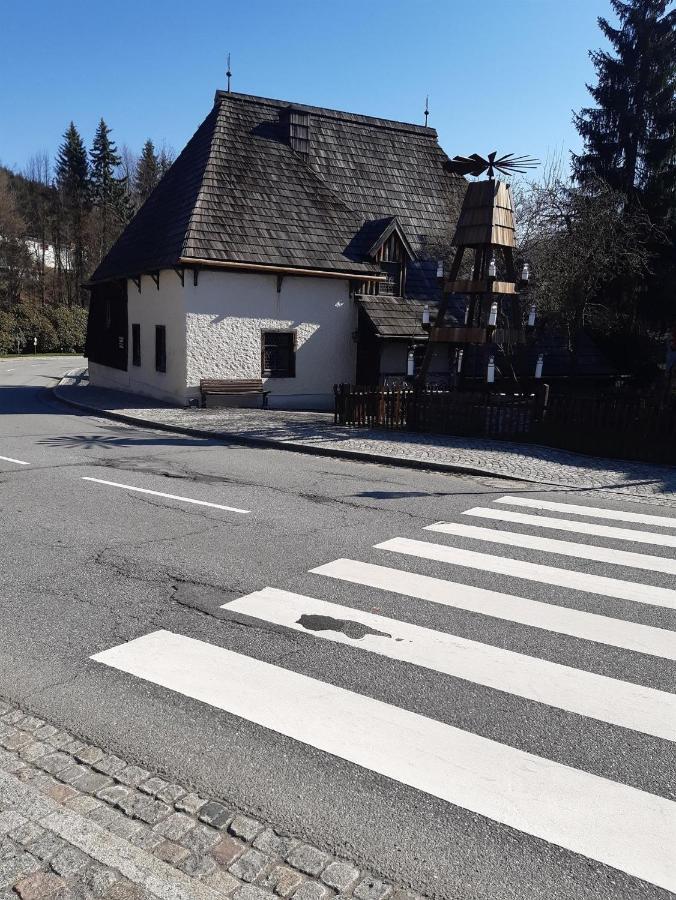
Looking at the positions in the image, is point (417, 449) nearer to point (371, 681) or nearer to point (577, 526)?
point (577, 526)

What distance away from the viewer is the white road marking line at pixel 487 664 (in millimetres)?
4344

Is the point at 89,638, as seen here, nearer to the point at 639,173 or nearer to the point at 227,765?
the point at 227,765

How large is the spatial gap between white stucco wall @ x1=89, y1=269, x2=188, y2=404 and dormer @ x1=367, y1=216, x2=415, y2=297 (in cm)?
660

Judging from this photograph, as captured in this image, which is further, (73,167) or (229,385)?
(73,167)

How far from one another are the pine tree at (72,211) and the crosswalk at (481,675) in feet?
211

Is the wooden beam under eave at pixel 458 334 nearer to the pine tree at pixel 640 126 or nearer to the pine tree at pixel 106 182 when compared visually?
the pine tree at pixel 640 126

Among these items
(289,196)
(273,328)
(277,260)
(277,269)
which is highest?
(289,196)

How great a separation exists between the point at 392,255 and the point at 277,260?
14.6ft

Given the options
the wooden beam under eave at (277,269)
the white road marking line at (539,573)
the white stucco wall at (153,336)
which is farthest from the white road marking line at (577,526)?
the white stucco wall at (153,336)

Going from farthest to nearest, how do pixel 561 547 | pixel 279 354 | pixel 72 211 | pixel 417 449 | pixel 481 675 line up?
pixel 72 211 < pixel 279 354 < pixel 417 449 < pixel 561 547 < pixel 481 675

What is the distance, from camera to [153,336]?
2348 centimetres

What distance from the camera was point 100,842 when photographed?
3.15m

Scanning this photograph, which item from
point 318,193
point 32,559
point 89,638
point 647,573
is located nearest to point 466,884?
point 89,638

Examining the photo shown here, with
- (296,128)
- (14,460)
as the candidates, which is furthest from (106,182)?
(14,460)
